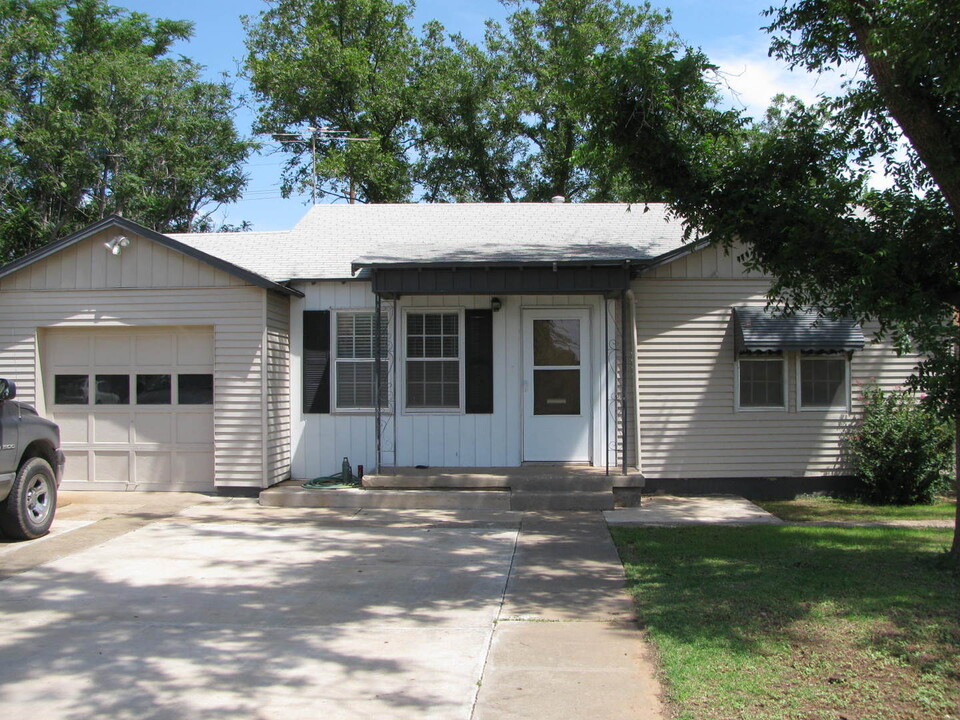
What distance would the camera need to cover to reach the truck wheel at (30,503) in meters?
8.09

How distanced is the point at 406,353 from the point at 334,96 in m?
19.9

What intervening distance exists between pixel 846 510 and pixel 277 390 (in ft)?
24.8

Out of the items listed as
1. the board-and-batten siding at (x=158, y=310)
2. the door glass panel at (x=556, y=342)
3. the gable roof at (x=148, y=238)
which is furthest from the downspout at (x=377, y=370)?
the door glass panel at (x=556, y=342)

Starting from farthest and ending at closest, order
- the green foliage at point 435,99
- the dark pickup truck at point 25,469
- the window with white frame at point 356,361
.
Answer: the green foliage at point 435,99, the window with white frame at point 356,361, the dark pickup truck at point 25,469

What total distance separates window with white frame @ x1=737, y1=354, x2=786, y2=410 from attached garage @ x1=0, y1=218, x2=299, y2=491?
6.31 meters

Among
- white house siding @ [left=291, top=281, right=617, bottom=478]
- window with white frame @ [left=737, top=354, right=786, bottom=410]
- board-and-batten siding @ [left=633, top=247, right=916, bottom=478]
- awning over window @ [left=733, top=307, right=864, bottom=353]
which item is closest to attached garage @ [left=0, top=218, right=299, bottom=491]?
white house siding @ [left=291, top=281, right=617, bottom=478]

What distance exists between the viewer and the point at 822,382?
11445 millimetres

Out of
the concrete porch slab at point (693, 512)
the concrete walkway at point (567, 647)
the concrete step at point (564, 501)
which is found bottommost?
the concrete walkway at point (567, 647)

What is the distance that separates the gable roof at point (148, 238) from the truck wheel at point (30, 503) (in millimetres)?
3214

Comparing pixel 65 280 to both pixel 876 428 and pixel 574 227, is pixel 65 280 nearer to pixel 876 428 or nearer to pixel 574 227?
pixel 574 227

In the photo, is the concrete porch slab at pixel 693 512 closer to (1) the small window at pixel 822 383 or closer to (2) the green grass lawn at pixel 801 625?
(2) the green grass lawn at pixel 801 625

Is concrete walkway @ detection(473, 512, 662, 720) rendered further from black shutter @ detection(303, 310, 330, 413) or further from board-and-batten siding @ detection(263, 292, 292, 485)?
black shutter @ detection(303, 310, 330, 413)

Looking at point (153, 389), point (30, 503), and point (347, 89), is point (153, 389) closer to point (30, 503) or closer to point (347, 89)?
point (30, 503)

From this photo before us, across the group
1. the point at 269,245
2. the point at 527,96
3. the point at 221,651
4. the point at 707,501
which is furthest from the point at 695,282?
the point at 527,96
